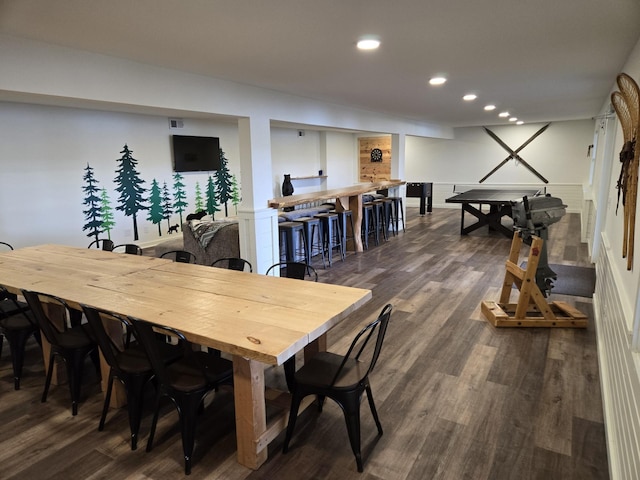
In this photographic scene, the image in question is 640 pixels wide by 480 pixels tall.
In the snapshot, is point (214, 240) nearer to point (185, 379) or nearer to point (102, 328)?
point (102, 328)

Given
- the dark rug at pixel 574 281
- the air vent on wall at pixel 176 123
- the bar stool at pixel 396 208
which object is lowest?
the dark rug at pixel 574 281

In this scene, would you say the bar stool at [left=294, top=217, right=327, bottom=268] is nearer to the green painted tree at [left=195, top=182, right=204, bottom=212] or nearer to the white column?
the white column

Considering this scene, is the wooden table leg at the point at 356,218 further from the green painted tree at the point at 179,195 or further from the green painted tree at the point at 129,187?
the green painted tree at the point at 129,187

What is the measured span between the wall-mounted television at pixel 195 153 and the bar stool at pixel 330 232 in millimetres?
2863

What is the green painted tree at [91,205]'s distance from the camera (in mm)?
6105

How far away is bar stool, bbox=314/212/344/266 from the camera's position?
5992 millimetres

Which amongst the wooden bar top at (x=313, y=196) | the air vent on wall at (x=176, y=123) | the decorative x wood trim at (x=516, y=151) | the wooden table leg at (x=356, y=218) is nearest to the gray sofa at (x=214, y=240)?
the wooden bar top at (x=313, y=196)

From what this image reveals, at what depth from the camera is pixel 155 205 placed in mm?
7074

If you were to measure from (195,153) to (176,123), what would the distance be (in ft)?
2.00

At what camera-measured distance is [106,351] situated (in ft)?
6.93

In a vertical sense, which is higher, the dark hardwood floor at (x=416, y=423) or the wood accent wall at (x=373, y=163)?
the wood accent wall at (x=373, y=163)

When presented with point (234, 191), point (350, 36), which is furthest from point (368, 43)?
point (234, 191)

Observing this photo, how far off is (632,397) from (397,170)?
7.06 metres

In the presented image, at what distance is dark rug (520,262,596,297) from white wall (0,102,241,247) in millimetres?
5979
